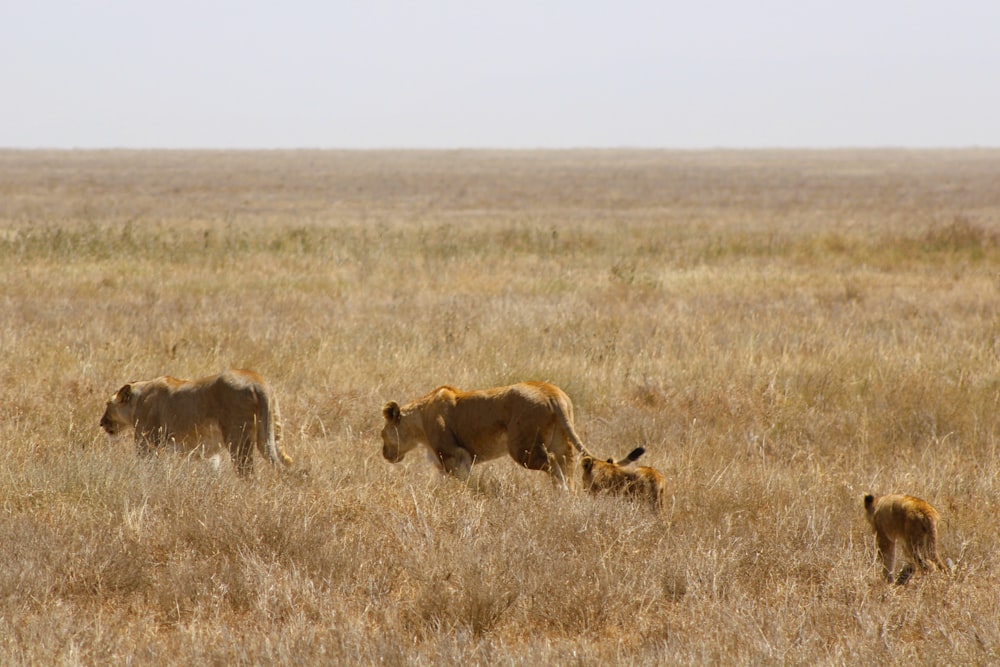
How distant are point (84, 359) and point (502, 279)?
8.14m

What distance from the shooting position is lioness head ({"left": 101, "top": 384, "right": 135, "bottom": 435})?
22.4 feet

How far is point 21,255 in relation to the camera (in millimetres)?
17406

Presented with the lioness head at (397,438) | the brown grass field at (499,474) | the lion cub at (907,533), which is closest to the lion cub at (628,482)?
the brown grass field at (499,474)

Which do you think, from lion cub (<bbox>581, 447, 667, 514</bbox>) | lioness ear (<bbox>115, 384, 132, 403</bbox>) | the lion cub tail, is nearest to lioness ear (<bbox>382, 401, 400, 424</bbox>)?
the lion cub tail

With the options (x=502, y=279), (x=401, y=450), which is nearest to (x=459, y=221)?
(x=502, y=279)

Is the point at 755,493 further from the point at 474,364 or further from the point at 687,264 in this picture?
the point at 687,264

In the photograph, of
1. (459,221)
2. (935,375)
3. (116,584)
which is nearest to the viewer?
(116,584)

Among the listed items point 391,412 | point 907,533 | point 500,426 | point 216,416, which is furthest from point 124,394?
point 907,533

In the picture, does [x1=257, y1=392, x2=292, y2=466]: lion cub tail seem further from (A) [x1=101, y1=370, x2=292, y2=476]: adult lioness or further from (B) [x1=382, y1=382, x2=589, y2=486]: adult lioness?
(B) [x1=382, y1=382, x2=589, y2=486]: adult lioness

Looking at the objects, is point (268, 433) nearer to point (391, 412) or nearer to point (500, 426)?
point (391, 412)

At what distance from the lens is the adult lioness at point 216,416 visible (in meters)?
6.42

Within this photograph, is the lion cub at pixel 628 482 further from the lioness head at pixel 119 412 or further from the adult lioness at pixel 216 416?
the lioness head at pixel 119 412

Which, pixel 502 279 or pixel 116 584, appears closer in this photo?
pixel 116 584

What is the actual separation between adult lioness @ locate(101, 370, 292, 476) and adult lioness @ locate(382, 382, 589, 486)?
791mm
